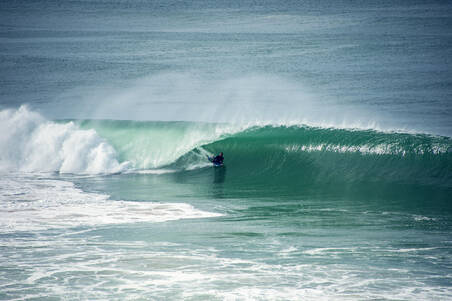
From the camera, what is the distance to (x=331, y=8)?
90250mm

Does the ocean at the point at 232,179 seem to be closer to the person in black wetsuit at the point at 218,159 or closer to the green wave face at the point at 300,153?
the green wave face at the point at 300,153

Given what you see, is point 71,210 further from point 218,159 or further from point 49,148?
point 49,148

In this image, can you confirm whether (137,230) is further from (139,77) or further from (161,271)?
(139,77)

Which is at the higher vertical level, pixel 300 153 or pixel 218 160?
pixel 300 153

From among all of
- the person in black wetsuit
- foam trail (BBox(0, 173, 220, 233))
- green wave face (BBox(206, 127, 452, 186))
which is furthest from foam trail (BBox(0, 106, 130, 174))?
foam trail (BBox(0, 173, 220, 233))

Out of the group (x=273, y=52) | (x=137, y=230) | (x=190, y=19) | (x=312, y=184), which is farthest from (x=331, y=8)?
(x=137, y=230)

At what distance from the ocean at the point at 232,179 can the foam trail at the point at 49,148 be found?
0.24 feet

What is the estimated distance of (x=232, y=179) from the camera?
55.5 ft

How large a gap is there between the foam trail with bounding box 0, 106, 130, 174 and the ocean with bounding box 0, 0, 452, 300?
0.07 metres

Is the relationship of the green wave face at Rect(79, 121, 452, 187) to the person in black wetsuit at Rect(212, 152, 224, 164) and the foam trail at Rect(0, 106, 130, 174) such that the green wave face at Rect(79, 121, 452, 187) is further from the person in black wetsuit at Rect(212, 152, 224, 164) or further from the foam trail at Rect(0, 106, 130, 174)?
the foam trail at Rect(0, 106, 130, 174)

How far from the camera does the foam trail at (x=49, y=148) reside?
65.7 ft

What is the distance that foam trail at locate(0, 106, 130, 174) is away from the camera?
789 inches

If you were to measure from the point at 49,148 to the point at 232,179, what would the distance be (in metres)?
7.82

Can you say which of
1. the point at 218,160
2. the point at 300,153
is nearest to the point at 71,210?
the point at 218,160
